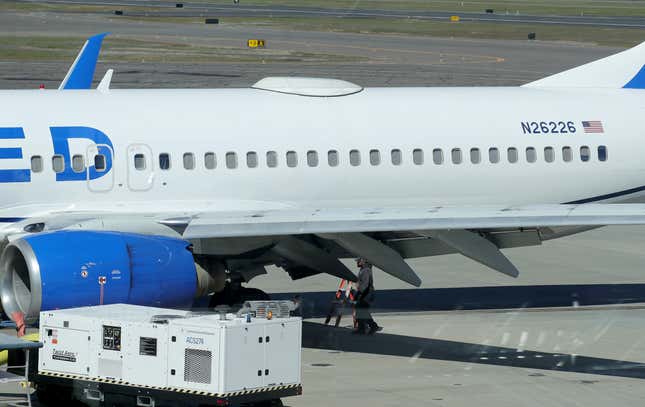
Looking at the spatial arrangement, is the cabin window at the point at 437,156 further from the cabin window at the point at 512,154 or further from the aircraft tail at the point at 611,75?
the aircraft tail at the point at 611,75

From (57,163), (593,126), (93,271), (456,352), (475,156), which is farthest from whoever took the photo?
(593,126)

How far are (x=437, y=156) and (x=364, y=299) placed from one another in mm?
3506

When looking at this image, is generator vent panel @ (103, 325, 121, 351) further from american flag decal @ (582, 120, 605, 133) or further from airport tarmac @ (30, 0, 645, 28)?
airport tarmac @ (30, 0, 645, 28)

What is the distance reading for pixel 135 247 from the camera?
2589 centimetres

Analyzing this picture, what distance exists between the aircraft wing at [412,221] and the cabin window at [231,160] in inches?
116

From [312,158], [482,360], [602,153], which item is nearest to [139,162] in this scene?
[312,158]

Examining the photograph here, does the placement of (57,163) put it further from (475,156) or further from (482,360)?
(482,360)

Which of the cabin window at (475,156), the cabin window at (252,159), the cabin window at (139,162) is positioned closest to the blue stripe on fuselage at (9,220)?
the cabin window at (139,162)

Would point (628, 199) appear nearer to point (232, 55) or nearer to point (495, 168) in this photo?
point (495, 168)

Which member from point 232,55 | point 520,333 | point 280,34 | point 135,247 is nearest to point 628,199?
point 520,333

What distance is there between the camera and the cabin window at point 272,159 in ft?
99.0

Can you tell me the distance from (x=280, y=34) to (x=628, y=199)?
93971 mm

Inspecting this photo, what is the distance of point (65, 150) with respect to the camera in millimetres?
28781

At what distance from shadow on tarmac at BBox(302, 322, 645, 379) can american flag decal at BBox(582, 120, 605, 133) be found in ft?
22.3
